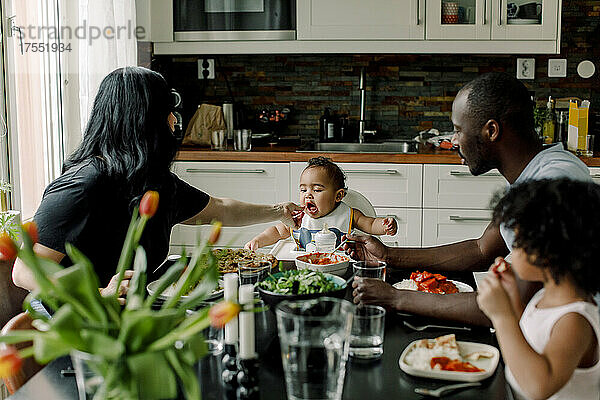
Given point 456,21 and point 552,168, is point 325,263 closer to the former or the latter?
point 552,168

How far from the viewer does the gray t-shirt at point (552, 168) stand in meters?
1.80

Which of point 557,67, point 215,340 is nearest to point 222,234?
point 557,67

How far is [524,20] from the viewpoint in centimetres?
396

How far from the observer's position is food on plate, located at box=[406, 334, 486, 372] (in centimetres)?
140

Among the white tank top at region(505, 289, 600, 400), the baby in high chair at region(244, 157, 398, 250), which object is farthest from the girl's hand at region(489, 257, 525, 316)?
the baby in high chair at region(244, 157, 398, 250)

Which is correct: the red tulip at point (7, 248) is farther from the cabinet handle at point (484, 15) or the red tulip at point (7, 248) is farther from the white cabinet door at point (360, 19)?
the cabinet handle at point (484, 15)

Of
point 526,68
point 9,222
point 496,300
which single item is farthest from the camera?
point 526,68

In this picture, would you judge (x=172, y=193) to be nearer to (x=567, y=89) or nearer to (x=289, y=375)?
(x=289, y=375)

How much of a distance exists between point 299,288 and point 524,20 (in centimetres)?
287

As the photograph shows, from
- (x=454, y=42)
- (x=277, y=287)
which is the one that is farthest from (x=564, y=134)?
(x=277, y=287)

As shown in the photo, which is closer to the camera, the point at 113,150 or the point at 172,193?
the point at 113,150

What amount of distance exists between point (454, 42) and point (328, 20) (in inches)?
27.8

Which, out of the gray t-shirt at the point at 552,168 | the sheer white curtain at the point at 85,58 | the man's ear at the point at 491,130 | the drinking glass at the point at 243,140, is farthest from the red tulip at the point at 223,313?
the drinking glass at the point at 243,140

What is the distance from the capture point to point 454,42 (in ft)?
13.1
